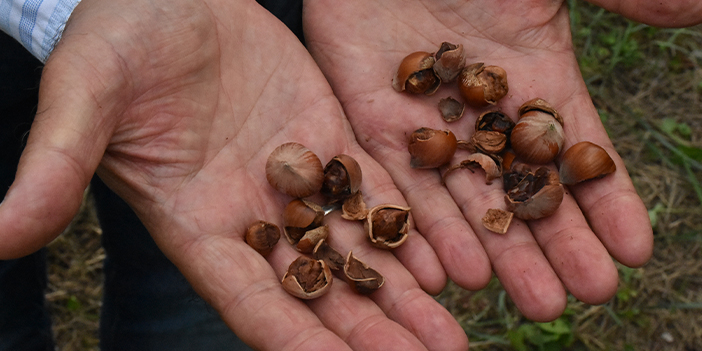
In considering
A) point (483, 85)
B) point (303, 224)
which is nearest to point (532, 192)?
point (483, 85)

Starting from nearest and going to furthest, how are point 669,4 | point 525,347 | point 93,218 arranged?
point 669,4, point 525,347, point 93,218

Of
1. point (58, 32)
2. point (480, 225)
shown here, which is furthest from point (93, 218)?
point (480, 225)

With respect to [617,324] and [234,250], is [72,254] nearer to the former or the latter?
[234,250]

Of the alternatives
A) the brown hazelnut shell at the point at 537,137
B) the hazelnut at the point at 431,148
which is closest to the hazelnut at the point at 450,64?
the hazelnut at the point at 431,148

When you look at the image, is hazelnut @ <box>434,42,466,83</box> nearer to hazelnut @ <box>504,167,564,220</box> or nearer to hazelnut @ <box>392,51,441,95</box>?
hazelnut @ <box>392,51,441,95</box>

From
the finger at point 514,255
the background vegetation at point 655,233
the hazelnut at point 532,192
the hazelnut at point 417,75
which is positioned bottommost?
the background vegetation at point 655,233

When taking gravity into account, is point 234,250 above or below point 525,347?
above

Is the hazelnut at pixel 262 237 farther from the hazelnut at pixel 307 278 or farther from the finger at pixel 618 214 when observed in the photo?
the finger at pixel 618 214
